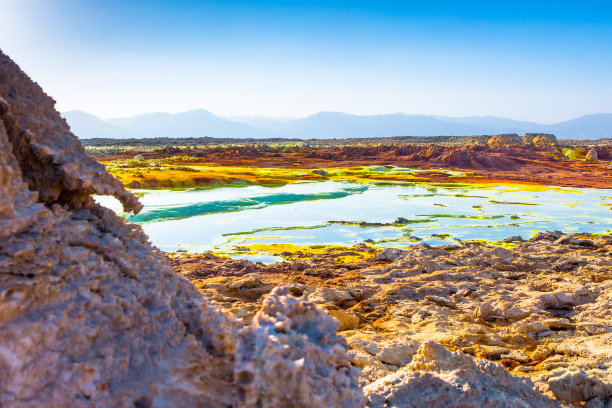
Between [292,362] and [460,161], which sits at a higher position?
[460,161]

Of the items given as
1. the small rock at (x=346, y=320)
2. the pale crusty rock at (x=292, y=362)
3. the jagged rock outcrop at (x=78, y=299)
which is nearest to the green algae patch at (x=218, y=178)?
the small rock at (x=346, y=320)

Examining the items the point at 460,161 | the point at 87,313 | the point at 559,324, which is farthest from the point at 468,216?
the point at 460,161

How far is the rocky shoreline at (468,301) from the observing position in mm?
5539

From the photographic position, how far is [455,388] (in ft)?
12.5

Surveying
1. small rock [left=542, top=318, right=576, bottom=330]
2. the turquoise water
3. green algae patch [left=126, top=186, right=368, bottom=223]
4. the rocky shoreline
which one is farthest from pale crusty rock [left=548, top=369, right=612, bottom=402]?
green algae patch [left=126, top=186, right=368, bottom=223]

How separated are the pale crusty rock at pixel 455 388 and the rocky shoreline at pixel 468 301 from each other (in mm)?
195

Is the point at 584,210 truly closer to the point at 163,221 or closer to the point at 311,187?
the point at 311,187

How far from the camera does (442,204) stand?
1007 inches

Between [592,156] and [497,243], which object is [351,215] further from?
[592,156]

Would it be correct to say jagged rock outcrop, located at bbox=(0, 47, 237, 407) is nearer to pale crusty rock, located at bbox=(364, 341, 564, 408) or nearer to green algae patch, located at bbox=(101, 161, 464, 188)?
pale crusty rock, located at bbox=(364, 341, 564, 408)

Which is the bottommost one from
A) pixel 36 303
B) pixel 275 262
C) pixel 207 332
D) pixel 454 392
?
pixel 275 262

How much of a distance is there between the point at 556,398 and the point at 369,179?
33841 mm

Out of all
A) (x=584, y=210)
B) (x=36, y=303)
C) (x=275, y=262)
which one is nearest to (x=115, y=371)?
(x=36, y=303)

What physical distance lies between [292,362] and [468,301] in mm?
7724
